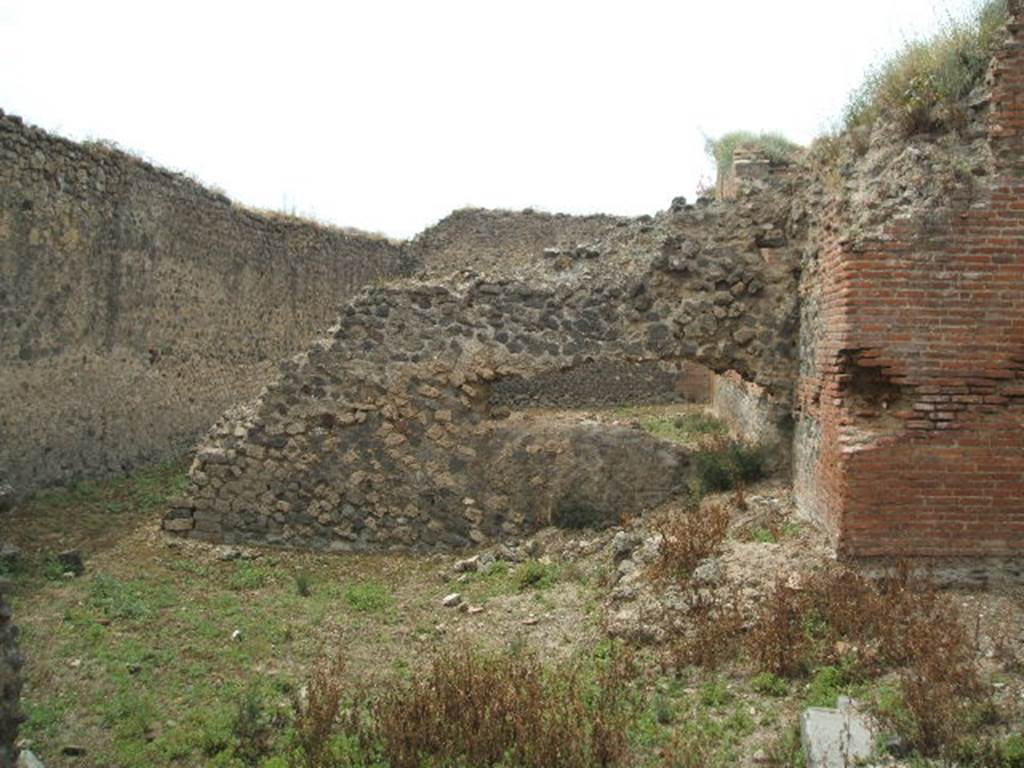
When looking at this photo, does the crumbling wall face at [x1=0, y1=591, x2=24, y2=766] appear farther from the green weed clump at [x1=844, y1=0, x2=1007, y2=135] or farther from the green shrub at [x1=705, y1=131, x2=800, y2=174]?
the green shrub at [x1=705, y1=131, x2=800, y2=174]

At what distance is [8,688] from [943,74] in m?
6.77

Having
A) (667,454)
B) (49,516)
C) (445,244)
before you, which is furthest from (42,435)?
(445,244)

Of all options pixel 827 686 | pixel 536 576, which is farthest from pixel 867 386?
pixel 536 576

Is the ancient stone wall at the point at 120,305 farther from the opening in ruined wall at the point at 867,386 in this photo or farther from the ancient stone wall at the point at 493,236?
the opening in ruined wall at the point at 867,386

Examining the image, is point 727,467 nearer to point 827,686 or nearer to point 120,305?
point 827,686

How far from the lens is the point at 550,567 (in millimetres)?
7902

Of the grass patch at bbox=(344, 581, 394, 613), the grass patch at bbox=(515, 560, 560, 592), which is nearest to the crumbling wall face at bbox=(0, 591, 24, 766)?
the grass patch at bbox=(344, 581, 394, 613)

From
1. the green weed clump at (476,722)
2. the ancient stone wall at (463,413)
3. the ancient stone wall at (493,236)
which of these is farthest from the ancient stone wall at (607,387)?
the green weed clump at (476,722)

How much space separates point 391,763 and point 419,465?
469 cm

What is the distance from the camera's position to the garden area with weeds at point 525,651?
14.9 feet

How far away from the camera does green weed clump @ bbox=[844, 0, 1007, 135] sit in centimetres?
627

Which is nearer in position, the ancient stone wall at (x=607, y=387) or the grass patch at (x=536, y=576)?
the grass patch at (x=536, y=576)

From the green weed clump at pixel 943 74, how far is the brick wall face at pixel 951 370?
223mm

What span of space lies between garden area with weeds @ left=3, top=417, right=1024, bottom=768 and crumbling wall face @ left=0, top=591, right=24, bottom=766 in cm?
70
